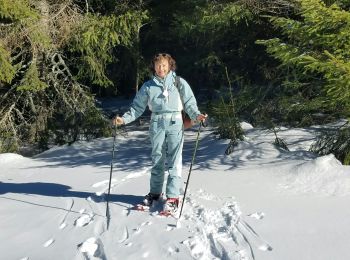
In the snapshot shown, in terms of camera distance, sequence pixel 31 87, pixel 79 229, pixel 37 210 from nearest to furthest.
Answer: pixel 79 229
pixel 37 210
pixel 31 87

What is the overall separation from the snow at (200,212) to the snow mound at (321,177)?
0.04 feet

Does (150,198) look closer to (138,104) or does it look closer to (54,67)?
(138,104)

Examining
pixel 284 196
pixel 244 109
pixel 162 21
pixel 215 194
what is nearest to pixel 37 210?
pixel 215 194

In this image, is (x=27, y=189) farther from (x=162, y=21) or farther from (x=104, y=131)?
(x=162, y=21)

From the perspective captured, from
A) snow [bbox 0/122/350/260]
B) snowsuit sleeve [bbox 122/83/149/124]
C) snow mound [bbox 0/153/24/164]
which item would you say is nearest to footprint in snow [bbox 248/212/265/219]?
snow [bbox 0/122/350/260]

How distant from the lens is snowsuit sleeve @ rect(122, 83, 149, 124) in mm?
5438

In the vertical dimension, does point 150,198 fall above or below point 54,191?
above

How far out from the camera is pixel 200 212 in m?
5.23

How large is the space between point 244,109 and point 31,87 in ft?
16.7

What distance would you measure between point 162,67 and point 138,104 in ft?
1.76

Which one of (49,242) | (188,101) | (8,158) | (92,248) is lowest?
(8,158)

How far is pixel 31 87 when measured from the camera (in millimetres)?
11281

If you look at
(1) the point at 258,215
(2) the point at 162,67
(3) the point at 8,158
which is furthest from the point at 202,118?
(3) the point at 8,158

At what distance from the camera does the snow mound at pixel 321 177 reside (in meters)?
5.61
